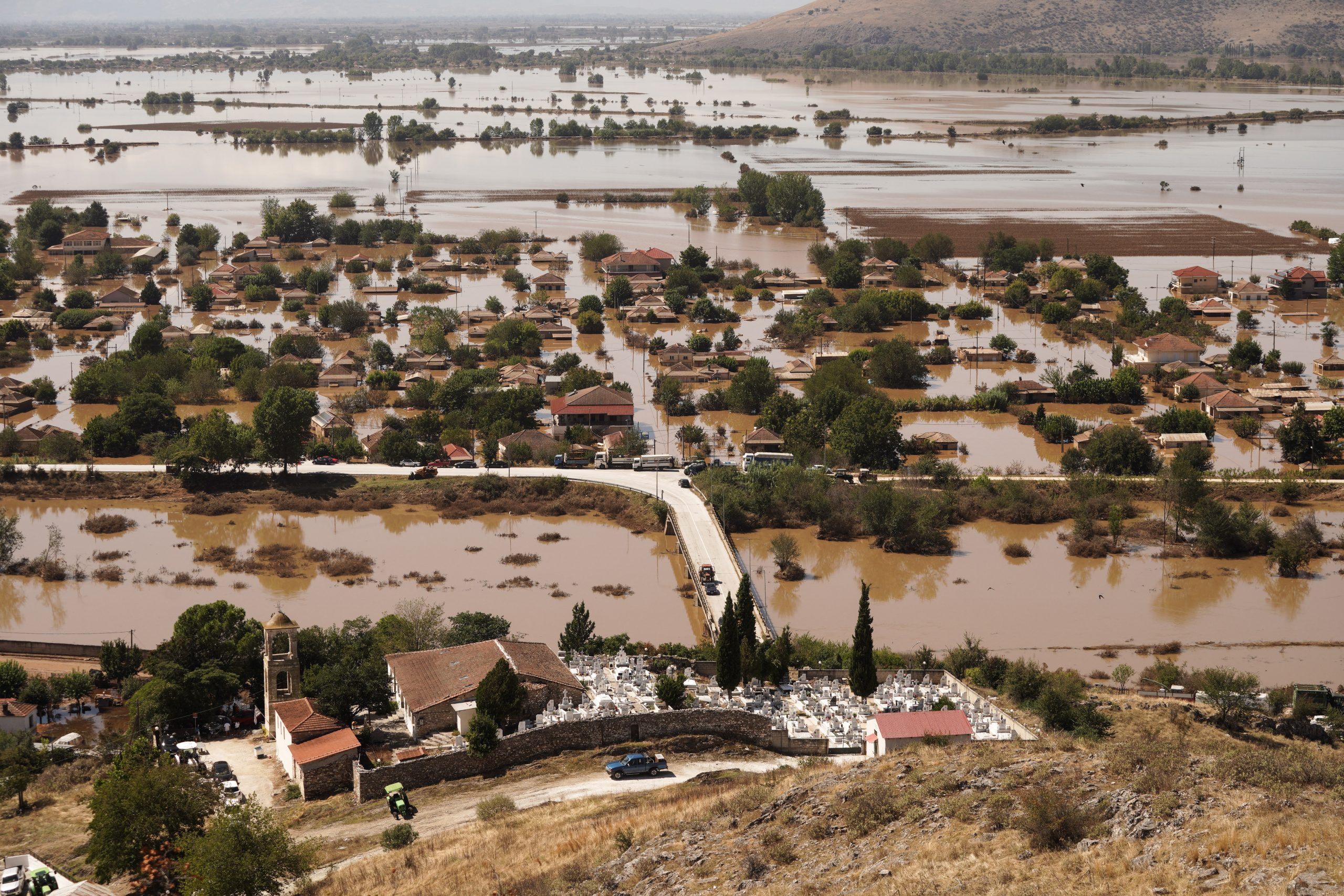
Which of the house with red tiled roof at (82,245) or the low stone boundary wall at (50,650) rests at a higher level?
the house with red tiled roof at (82,245)

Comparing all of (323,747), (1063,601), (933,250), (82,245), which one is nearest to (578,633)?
(323,747)

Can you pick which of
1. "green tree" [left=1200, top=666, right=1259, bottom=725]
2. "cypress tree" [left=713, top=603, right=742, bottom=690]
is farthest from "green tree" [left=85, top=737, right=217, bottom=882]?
"green tree" [left=1200, top=666, right=1259, bottom=725]

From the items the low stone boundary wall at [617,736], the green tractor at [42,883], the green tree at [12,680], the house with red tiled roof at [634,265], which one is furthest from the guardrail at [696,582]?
the house with red tiled roof at [634,265]

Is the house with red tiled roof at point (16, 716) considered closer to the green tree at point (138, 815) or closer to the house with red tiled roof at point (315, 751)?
the house with red tiled roof at point (315, 751)

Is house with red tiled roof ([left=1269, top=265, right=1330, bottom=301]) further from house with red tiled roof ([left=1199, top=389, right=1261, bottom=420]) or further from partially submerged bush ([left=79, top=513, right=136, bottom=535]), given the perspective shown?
partially submerged bush ([left=79, top=513, right=136, bottom=535])

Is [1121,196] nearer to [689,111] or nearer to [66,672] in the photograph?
[689,111]

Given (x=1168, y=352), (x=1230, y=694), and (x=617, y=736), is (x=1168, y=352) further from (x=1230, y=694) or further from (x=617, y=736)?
(x=617, y=736)
